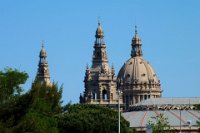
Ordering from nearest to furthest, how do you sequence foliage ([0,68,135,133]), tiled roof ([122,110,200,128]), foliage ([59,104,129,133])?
foliage ([0,68,135,133]), foliage ([59,104,129,133]), tiled roof ([122,110,200,128])

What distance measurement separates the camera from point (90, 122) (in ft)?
374

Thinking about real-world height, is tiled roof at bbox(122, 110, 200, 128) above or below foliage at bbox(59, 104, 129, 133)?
above

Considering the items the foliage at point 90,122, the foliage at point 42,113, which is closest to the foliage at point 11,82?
the foliage at point 42,113

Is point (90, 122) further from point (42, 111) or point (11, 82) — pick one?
point (11, 82)

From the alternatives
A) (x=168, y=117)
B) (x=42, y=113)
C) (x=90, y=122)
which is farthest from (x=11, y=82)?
(x=168, y=117)

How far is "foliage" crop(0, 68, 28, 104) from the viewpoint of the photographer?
267ft

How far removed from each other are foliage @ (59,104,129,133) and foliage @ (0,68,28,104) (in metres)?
26.2

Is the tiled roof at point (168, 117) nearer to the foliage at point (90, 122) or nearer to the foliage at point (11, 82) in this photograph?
the foliage at point (90, 122)

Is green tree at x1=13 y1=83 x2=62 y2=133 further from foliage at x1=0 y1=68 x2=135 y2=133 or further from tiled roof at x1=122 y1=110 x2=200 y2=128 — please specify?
tiled roof at x1=122 y1=110 x2=200 y2=128

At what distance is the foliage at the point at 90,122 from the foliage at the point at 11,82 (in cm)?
2620

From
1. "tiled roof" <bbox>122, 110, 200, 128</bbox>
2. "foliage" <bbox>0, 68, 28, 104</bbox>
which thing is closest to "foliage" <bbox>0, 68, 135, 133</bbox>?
"foliage" <bbox>0, 68, 28, 104</bbox>

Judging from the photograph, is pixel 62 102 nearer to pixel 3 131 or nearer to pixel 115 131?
pixel 115 131

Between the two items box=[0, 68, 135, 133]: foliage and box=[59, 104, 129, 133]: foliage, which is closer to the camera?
box=[0, 68, 135, 133]: foliage

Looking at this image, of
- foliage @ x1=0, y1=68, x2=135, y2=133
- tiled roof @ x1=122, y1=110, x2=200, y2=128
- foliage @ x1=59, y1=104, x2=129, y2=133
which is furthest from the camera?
tiled roof @ x1=122, y1=110, x2=200, y2=128
